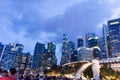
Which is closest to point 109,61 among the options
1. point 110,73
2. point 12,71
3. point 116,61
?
point 116,61

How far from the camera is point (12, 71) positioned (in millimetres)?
7211

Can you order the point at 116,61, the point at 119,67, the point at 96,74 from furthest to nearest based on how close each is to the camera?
the point at 116,61, the point at 119,67, the point at 96,74

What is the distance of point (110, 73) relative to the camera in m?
77.8

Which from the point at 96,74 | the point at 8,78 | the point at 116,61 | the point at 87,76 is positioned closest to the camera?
the point at 8,78

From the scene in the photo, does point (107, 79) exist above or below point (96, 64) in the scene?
below

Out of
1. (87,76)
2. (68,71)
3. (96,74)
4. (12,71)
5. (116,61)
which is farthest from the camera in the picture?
(116,61)

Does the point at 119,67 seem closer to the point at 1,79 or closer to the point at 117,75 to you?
the point at 117,75

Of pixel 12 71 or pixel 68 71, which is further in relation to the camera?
pixel 68 71

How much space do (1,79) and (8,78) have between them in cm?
23

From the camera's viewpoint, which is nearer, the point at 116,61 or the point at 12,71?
the point at 12,71

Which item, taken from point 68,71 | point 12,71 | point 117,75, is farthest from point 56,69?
point 12,71

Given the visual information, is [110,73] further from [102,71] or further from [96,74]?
[96,74]

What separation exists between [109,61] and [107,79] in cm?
5705

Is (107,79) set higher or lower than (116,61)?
lower
